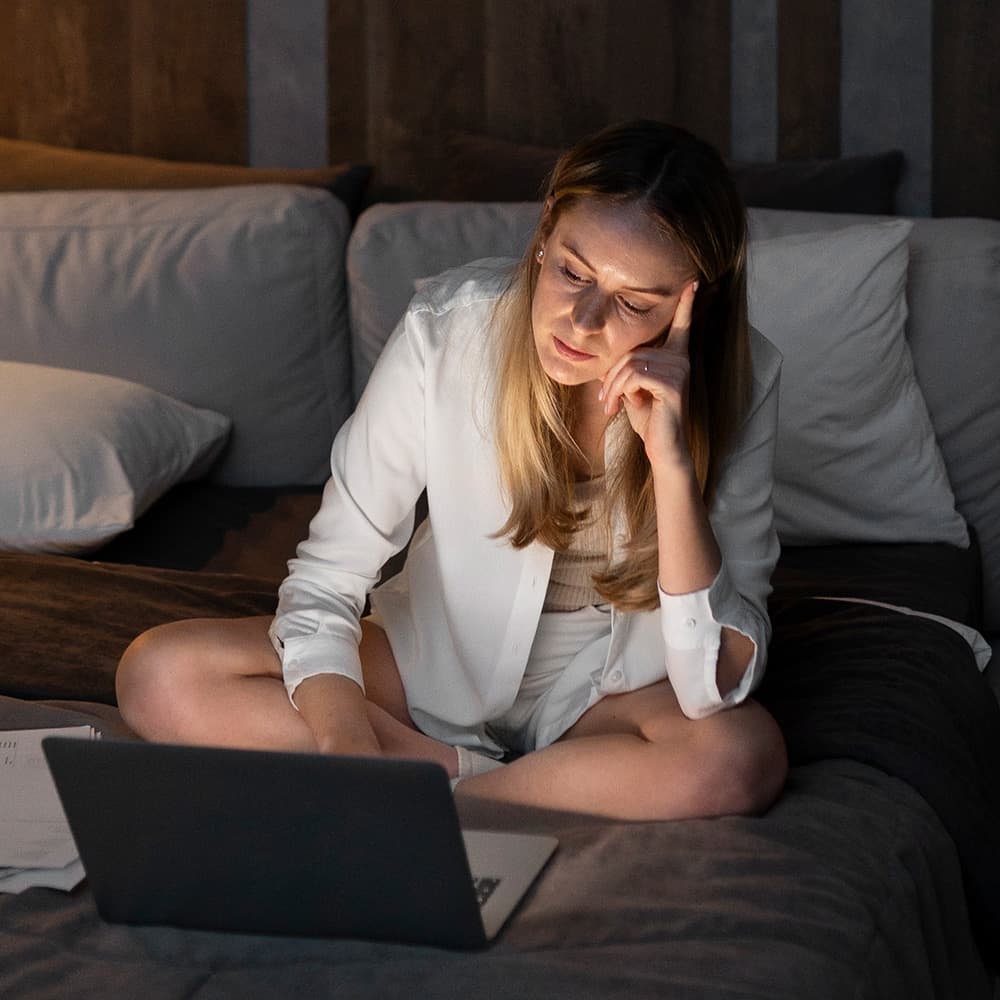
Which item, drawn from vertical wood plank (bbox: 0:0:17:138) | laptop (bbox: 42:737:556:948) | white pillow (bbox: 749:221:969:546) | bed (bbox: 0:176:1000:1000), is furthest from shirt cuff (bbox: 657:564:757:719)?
vertical wood plank (bbox: 0:0:17:138)

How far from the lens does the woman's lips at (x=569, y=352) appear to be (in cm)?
142

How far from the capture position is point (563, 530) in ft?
5.04

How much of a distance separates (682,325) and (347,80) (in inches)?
58.9

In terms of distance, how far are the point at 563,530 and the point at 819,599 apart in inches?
17.5

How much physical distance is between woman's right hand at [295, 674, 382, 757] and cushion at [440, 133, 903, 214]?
122 centimetres

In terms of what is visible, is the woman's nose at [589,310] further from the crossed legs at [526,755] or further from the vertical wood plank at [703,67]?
the vertical wood plank at [703,67]

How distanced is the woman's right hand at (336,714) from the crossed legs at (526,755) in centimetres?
3

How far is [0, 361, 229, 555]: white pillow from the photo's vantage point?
2053mm

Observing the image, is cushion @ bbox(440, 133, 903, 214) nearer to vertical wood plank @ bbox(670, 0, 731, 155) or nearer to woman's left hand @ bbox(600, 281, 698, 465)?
vertical wood plank @ bbox(670, 0, 731, 155)

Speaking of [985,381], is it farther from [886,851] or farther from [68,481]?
[68,481]

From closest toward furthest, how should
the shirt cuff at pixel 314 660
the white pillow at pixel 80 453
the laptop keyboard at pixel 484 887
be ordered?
the laptop keyboard at pixel 484 887 → the shirt cuff at pixel 314 660 → the white pillow at pixel 80 453

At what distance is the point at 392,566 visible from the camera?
2.06m

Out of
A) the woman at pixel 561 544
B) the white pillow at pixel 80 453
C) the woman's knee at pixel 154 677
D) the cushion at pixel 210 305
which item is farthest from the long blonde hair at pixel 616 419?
the cushion at pixel 210 305

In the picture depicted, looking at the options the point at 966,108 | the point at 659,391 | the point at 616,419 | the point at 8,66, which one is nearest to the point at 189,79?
the point at 8,66
